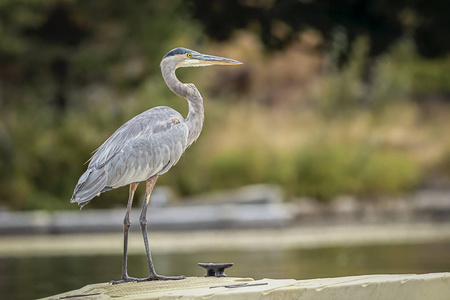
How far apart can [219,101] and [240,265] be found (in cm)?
1423

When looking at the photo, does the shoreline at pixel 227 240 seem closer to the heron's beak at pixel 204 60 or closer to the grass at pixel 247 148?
the grass at pixel 247 148

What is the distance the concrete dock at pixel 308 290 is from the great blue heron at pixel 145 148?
448mm

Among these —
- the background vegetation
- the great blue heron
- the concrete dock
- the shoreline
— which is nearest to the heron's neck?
the great blue heron

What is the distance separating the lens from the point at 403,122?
3114cm

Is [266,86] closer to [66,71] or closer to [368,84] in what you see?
[368,84]

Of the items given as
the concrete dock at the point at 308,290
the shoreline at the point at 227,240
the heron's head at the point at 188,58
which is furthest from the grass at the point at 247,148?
the concrete dock at the point at 308,290

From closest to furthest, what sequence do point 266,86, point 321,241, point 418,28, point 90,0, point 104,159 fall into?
point 104,159
point 418,28
point 321,241
point 90,0
point 266,86

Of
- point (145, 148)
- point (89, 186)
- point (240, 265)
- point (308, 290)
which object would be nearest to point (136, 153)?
point (145, 148)

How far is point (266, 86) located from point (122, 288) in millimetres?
33267

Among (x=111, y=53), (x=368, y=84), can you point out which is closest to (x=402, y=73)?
(x=368, y=84)

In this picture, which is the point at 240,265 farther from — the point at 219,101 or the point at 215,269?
the point at 219,101

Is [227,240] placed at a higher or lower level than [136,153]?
higher

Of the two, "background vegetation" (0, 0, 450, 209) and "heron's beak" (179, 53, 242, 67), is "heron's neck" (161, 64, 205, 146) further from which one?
"background vegetation" (0, 0, 450, 209)

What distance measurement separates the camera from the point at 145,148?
683cm
